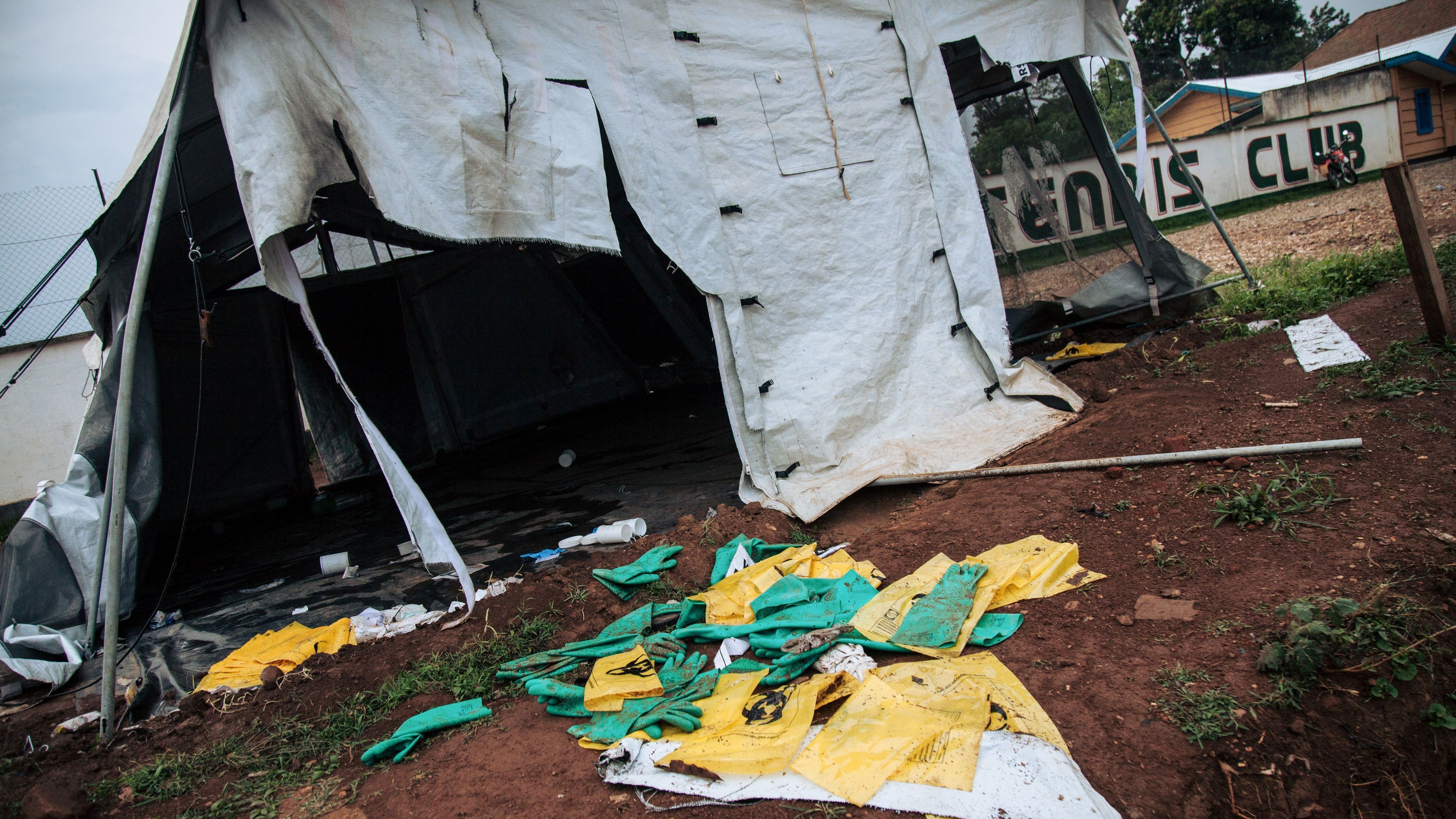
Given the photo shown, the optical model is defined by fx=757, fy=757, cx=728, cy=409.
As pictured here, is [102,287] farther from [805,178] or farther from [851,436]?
[851,436]

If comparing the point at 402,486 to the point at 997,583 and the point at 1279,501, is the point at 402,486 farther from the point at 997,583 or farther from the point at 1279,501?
the point at 1279,501

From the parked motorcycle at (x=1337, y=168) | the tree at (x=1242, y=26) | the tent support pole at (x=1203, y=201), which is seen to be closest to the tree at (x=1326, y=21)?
the tree at (x=1242, y=26)

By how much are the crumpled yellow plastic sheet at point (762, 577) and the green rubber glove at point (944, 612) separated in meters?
0.37

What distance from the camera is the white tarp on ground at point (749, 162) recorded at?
133 inches

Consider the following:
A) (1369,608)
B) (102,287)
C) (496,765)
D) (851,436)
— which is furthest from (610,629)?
(102,287)

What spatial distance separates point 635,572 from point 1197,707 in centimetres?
228

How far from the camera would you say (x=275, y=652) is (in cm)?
343

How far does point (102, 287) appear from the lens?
4.27 metres

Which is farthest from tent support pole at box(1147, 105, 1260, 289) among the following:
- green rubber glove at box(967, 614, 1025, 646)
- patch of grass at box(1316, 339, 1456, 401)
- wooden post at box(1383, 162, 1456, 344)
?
green rubber glove at box(967, 614, 1025, 646)

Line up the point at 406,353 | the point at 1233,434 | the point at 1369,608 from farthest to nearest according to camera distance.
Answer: the point at 406,353 < the point at 1233,434 < the point at 1369,608

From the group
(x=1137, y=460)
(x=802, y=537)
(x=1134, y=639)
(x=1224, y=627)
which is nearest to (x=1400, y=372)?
(x=1137, y=460)

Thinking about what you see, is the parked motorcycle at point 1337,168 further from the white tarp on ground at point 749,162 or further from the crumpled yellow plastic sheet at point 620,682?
the crumpled yellow plastic sheet at point 620,682

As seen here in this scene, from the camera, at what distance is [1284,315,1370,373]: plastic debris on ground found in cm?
420

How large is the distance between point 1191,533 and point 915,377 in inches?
84.5
